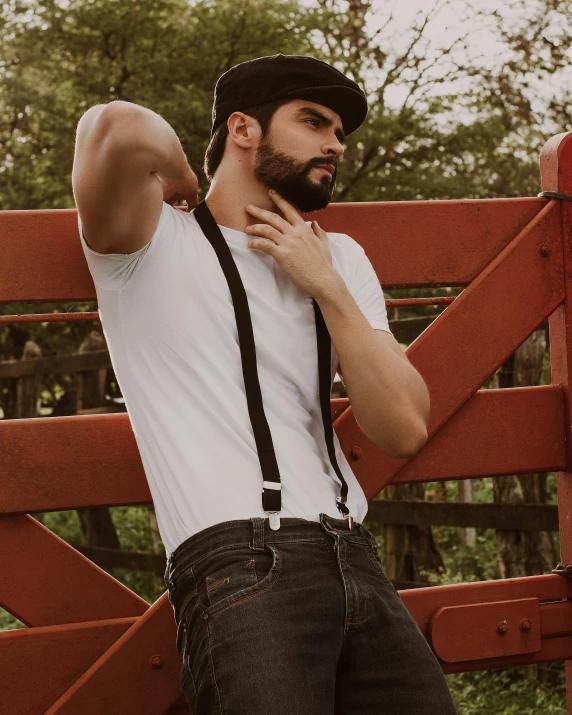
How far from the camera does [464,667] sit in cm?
→ 278

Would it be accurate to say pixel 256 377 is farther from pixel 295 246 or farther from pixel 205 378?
pixel 295 246

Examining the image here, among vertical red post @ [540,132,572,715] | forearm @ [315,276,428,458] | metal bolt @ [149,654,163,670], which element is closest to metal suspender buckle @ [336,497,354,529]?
forearm @ [315,276,428,458]

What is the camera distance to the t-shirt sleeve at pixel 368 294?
2.37 meters

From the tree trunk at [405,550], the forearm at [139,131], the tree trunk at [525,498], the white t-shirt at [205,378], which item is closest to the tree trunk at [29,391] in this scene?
the tree trunk at [405,550]

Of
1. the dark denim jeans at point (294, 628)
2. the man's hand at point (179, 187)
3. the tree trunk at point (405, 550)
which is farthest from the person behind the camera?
the tree trunk at point (405, 550)

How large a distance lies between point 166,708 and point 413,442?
1.03 m

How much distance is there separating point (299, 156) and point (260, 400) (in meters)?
0.71

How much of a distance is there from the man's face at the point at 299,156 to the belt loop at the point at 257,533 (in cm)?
89

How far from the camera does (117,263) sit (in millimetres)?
2168

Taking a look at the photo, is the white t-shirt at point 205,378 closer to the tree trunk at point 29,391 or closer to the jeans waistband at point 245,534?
the jeans waistband at point 245,534

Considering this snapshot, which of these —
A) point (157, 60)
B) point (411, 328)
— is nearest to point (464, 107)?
point (157, 60)

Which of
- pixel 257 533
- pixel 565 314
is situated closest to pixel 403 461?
pixel 565 314

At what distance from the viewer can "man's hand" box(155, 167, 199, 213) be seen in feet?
7.67

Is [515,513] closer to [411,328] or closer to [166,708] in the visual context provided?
[411,328]
